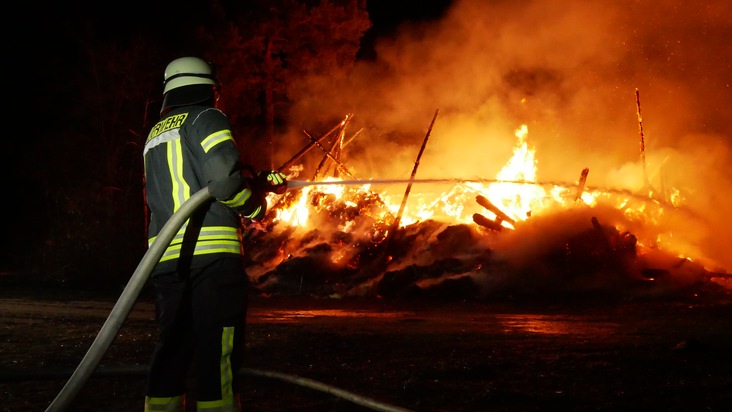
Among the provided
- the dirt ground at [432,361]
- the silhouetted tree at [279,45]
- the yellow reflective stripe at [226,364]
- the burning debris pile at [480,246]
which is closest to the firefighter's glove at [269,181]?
the yellow reflective stripe at [226,364]

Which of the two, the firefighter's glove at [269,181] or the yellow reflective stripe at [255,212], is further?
the firefighter's glove at [269,181]

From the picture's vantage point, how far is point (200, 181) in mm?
3557

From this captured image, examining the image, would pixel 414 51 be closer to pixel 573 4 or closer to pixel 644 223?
pixel 573 4

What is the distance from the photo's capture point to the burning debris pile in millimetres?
11469

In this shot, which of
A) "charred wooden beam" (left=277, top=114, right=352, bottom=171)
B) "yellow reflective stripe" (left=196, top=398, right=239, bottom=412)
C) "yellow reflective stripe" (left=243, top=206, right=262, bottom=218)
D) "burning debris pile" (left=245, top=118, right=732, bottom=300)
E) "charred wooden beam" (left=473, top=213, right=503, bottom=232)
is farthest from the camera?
"charred wooden beam" (left=277, top=114, right=352, bottom=171)

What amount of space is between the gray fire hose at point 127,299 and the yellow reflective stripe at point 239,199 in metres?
0.10

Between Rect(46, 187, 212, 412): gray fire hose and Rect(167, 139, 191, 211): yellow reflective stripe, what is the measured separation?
0.42 ft

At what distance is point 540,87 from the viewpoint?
17.9 m

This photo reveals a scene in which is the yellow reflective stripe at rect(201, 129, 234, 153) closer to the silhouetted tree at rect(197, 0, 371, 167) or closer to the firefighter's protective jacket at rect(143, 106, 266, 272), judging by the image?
the firefighter's protective jacket at rect(143, 106, 266, 272)

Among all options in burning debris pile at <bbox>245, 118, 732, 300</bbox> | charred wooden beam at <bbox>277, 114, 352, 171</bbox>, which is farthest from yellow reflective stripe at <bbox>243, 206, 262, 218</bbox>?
charred wooden beam at <bbox>277, 114, 352, 171</bbox>

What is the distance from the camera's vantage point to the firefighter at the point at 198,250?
3.36 m

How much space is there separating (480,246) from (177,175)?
367 inches

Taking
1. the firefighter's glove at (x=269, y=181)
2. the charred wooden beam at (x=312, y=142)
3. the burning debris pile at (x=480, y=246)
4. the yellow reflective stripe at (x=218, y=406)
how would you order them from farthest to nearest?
the charred wooden beam at (x=312, y=142) < the burning debris pile at (x=480, y=246) < the firefighter's glove at (x=269, y=181) < the yellow reflective stripe at (x=218, y=406)

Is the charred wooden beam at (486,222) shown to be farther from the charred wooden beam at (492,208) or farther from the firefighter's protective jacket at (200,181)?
the firefighter's protective jacket at (200,181)
